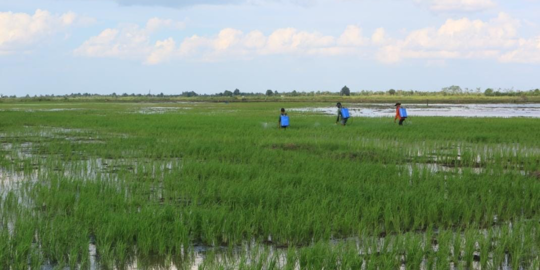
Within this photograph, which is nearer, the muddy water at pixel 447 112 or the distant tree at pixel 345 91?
the muddy water at pixel 447 112

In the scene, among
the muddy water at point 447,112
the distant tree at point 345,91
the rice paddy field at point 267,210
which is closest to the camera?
the rice paddy field at point 267,210

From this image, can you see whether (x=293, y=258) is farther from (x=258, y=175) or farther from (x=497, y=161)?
(x=497, y=161)

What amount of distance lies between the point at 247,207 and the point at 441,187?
8.97ft

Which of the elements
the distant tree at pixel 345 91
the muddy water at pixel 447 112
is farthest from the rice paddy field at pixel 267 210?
the distant tree at pixel 345 91

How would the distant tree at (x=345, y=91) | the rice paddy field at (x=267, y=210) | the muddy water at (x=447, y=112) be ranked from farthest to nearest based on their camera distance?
the distant tree at (x=345, y=91), the muddy water at (x=447, y=112), the rice paddy field at (x=267, y=210)

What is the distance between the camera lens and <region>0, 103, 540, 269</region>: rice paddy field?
3936mm

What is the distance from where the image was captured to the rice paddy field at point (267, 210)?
155 inches

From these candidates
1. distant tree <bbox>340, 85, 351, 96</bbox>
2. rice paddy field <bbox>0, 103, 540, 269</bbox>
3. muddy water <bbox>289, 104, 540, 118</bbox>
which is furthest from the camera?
distant tree <bbox>340, 85, 351, 96</bbox>

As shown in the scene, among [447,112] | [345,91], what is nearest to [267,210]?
[447,112]

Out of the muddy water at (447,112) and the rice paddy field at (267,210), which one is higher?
the rice paddy field at (267,210)

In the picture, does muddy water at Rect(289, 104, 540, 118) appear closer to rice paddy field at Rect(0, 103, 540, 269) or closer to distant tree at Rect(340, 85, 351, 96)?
rice paddy field at Rect(0, 103, 540, 269)

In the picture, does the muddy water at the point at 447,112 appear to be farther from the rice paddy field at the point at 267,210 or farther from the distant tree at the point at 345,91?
the distant tree at the point at 345,91

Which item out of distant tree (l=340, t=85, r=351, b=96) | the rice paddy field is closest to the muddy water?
the rice paddy field

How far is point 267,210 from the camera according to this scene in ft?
16.7
